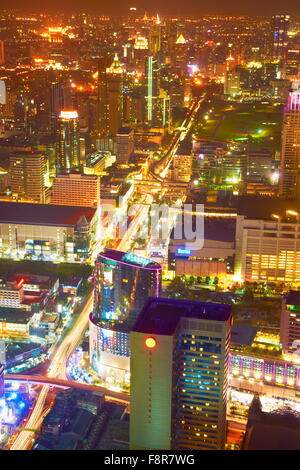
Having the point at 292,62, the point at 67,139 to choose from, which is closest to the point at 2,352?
the point at 67,139

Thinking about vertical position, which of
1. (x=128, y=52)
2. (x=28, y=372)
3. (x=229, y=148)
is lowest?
(x=28, y=372)

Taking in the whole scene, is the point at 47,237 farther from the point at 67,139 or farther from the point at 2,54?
the point at 2,54

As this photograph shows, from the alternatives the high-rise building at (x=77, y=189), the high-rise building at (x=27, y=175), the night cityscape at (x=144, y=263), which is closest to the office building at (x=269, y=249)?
the night cityscape at (x=144, y=263)

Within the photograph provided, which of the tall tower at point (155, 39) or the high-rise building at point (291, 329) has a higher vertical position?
the tall tower at point (155, 39)

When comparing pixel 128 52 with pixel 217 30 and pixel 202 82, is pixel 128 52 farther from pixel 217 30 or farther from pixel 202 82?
pixel 217 30

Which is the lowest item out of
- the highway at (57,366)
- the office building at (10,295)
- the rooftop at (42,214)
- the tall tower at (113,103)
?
the highway at (57,366)

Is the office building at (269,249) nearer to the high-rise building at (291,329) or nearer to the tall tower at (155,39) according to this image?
the high-rise building at (291,329)
